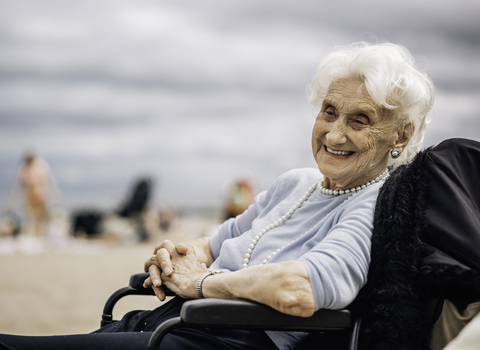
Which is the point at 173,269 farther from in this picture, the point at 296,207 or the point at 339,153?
the point at 339,153

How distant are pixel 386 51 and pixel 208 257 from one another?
4.30 ft

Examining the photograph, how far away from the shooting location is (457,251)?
1.55 metres

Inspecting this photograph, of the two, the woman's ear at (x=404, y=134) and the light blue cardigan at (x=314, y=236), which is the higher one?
the woman's ear at (x=404, y=134)

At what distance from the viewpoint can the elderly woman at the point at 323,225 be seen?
5.13 feet

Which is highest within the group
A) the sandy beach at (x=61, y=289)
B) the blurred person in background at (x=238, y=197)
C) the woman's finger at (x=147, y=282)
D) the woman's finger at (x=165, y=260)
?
the woman's finger at (x=165, y=260)

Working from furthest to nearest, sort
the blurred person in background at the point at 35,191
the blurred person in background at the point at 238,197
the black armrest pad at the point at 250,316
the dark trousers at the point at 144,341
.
Answer: the blurred person in background at the point at 35,191 → the blurred person in background at the point at 238,197 → the dark trousers at the point at 144,341 → the black armrest pad at the point at 250,316

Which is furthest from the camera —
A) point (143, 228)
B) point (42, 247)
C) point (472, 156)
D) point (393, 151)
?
point (143, 228)

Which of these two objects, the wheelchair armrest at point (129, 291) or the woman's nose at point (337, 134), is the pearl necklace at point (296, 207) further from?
the wheelchair armrest at point (129, 291)

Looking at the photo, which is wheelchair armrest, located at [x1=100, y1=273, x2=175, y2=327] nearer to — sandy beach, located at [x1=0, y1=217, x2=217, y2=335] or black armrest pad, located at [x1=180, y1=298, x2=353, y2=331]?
black armrest pad, located at [x1=180, y1=298, x2=353, y2=331]

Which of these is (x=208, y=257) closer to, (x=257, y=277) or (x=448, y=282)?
(x=257, y=277)

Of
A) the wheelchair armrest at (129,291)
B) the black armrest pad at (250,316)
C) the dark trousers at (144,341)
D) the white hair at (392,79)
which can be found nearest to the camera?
the black armrest pad at (250,316)

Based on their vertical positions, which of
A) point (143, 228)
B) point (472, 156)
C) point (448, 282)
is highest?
point (472, 156)

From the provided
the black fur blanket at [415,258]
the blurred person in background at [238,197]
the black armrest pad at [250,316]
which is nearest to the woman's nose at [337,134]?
the black fur blanket at [415,258]

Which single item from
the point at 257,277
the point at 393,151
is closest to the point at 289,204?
the point at 393,151
